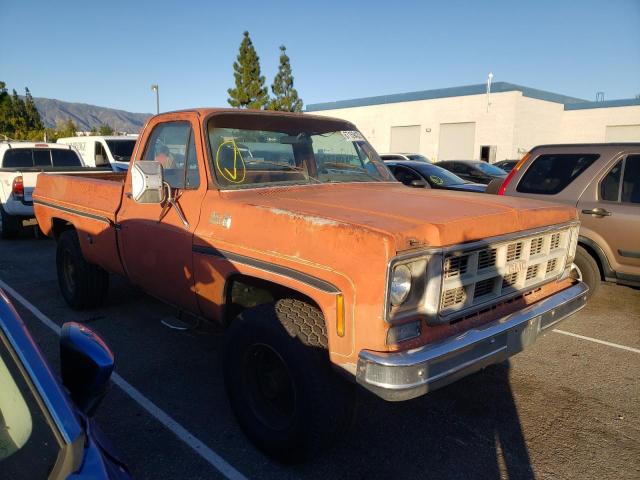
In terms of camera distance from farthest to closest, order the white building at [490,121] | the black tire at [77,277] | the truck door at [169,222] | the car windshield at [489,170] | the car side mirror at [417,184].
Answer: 1. the white building at [490,121]
2. the car windshield at [489,170]
3. the car side mirror at [417,184]
4. the black tire at [77,277]
5. the truck door at [169,222]

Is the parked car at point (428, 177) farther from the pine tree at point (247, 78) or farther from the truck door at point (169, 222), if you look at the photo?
the pine tree at point (247, 78)

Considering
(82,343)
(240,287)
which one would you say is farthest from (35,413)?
(240,287)

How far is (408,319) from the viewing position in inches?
94.8

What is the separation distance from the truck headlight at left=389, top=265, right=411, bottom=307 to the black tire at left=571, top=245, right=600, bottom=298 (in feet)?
12.8

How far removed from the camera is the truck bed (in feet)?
14.6

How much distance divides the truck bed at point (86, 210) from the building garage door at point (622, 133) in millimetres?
31814

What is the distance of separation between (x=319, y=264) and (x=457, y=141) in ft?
105

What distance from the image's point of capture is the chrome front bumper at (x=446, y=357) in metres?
2.25

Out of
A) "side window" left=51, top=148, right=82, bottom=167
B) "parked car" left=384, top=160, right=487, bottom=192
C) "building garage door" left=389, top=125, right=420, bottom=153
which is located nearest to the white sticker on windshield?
"parked car" left=384, top=160, right=487, bottom=192

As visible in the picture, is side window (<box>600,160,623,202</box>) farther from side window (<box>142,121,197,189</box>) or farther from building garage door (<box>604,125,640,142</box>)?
building garage door (<box>604,125,640,142</box>)

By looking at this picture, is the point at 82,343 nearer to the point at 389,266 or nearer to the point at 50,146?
the point at 389,266

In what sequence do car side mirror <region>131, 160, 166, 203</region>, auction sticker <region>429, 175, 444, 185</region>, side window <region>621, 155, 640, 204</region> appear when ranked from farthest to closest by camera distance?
auction sticker <region>429, 175, 444, 185</region>, side window <region>621, 155, 640, 204</region>, car side mirror <region>131, 160, 166, 203</region>

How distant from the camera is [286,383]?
285 centimetres

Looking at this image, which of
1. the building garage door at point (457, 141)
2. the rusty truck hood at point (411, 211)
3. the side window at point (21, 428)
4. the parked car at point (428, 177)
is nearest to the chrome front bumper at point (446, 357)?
the rusty truck hood at point (411, 211)
